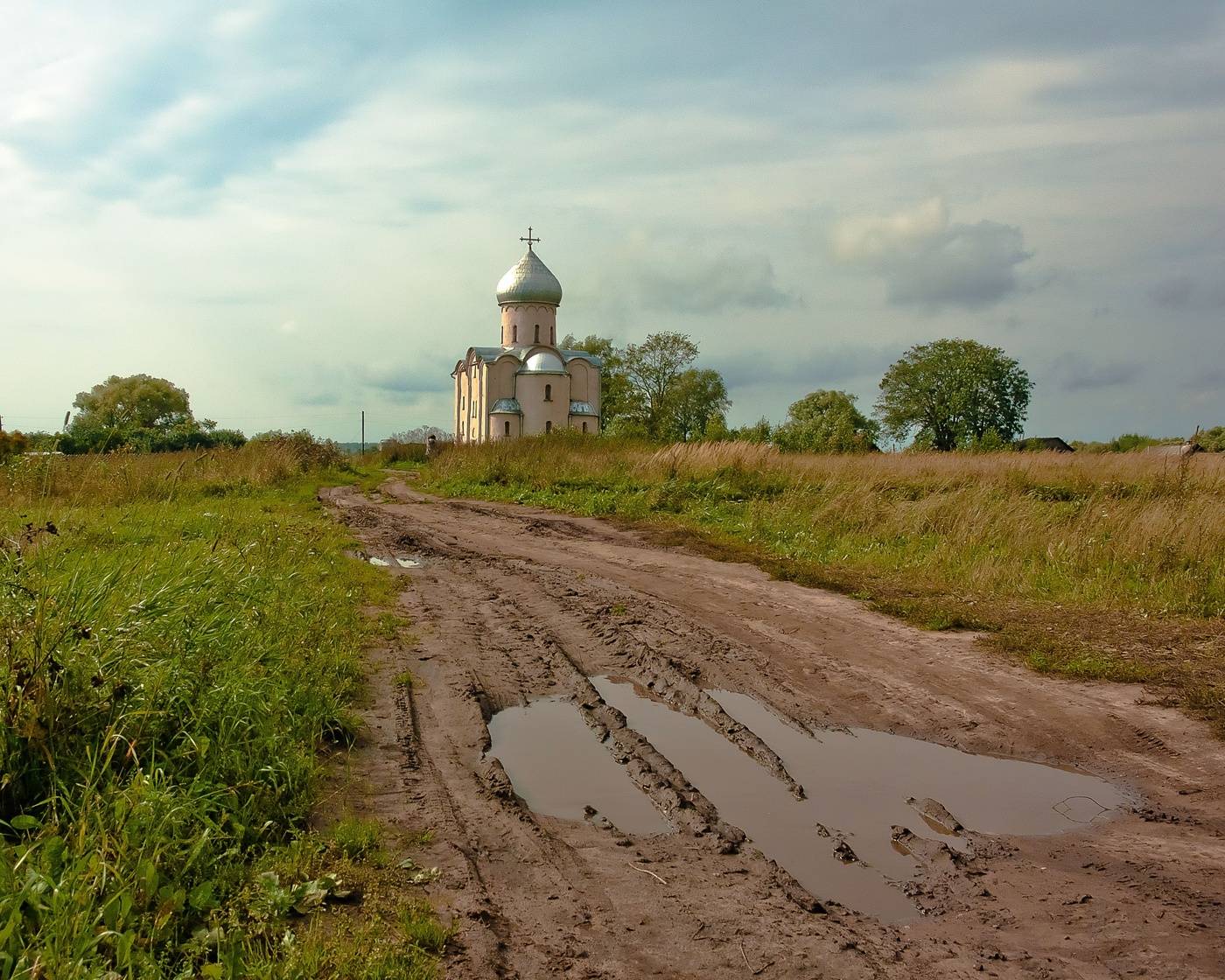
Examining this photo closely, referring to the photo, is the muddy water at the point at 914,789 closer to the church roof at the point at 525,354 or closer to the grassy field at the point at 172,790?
the grassy field at the point at 172,790

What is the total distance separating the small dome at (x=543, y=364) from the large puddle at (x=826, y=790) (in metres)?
48.5

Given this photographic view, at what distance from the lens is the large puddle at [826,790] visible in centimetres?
435

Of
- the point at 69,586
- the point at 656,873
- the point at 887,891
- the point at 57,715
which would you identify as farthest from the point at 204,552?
the point at 887,891

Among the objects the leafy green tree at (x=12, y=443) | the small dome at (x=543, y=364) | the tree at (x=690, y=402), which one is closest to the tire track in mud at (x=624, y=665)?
the leafy green tree at (x=12, y=443)

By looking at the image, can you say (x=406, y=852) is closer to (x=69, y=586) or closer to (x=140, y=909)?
(x=140, y=909)

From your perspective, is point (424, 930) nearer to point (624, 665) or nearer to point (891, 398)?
point (624, 665)

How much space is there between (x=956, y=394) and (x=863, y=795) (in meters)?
64.3

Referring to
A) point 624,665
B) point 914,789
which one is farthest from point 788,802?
point 624,665

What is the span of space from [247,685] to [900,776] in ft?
12.4

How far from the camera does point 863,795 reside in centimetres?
510

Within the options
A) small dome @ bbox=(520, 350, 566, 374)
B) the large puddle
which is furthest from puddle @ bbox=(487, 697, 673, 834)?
small dome @ bbox=(520, 350, 566, 374)

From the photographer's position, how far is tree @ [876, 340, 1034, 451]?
64.8 meters

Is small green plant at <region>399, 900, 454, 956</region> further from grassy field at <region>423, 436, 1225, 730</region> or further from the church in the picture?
the church

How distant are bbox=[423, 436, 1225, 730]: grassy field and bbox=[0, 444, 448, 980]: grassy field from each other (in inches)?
217
